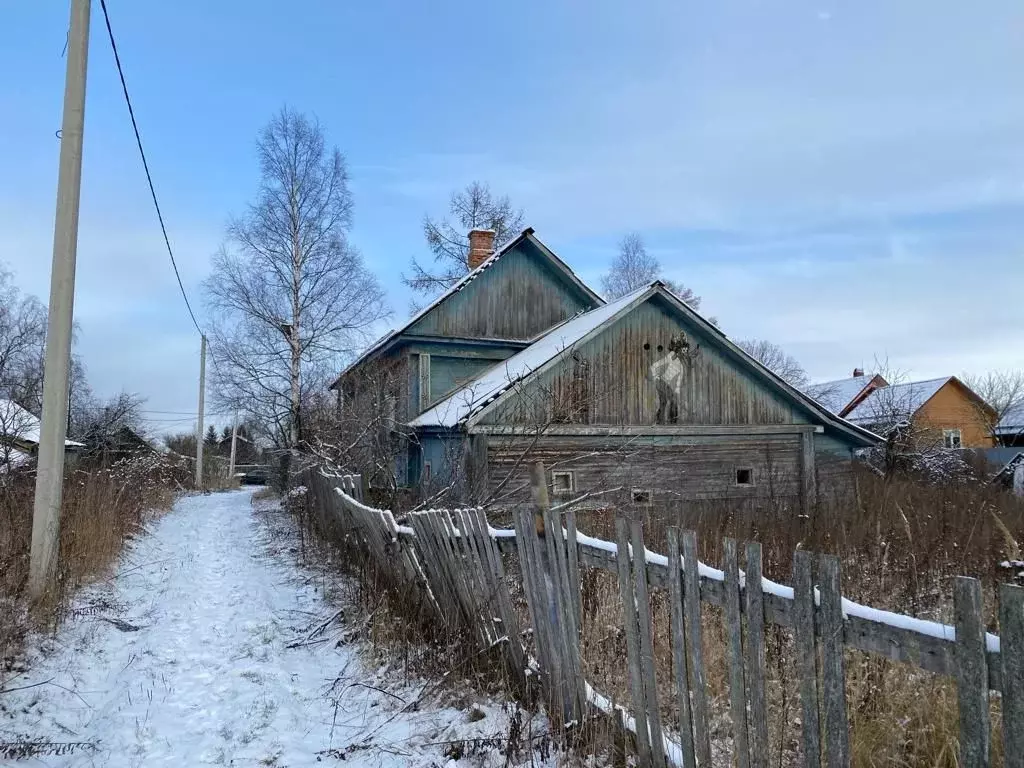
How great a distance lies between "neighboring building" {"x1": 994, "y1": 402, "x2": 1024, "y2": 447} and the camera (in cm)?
3694

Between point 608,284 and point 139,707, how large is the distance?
110ft

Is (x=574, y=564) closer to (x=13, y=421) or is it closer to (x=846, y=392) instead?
(x=13, y=421)

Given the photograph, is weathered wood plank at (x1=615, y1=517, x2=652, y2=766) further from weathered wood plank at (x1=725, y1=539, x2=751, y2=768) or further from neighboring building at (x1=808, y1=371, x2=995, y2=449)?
neighboring building at (x1=808, y1=371, x2=995, y2=449)

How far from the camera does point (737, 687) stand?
2.55 metres

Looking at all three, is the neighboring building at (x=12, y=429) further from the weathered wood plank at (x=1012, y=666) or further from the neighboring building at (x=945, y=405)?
the neighboring building at (x=945, y=405)

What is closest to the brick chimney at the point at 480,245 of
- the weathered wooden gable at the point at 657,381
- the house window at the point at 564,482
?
the weathered wooden gable at the point at 657,381

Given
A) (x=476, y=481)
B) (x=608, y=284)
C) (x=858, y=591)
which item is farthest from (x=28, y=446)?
(x=608, y=284)

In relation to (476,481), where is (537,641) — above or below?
below

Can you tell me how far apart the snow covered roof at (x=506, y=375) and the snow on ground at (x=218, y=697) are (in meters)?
4.26

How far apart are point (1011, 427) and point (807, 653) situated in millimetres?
44114

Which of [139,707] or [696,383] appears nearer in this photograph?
[139,707]

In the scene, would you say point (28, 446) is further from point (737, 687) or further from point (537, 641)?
point (737, 687)

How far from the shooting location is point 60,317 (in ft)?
21.7

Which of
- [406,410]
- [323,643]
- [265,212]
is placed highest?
[265,212]
